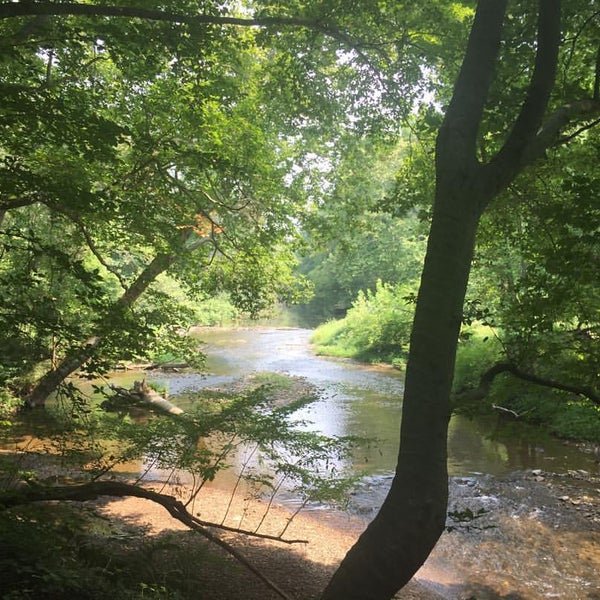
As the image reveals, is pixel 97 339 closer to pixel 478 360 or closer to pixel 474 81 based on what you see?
Result: pixel 474 81

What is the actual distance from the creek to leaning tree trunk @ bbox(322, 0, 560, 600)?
0.62m

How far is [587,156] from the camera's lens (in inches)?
253

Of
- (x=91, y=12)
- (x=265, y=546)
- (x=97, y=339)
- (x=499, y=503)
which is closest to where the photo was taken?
(x=91, y=12)

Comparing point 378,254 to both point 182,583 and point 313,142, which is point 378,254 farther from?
point 182,583

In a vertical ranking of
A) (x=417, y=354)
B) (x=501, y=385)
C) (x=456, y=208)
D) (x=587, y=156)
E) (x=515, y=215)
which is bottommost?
(x=501, y=385)

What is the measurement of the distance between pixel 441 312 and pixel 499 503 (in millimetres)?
6310

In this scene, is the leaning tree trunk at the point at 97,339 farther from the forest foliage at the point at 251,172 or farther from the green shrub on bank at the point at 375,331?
the green shrub on bank at the point at 375,331

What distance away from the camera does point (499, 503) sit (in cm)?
880

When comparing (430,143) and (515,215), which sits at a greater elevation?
(430,143)

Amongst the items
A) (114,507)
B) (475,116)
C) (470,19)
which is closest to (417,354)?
(475,116)

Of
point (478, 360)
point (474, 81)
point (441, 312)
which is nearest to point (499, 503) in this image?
point (441, 312)

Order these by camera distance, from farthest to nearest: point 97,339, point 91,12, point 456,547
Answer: point 456,547
point 97,339
point 91,12

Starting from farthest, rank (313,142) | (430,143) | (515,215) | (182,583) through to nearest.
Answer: (313,142), (430,143), (515,215), (182,583)

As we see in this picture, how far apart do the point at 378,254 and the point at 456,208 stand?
125ft
